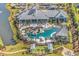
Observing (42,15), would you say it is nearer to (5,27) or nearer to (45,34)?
(45,34)

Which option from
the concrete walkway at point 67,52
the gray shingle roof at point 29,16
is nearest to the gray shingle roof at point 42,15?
the gray shingle roof at point 29,16

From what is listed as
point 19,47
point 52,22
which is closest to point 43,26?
point 52,22

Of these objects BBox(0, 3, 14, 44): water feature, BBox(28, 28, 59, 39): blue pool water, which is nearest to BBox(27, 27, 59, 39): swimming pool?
BBox(28, 28, 59, 39): blue pool water

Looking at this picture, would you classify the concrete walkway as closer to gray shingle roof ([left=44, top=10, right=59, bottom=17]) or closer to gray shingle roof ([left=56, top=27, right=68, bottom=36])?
gray shingle roof ([left=56, top=27, right=68, bottom=36])

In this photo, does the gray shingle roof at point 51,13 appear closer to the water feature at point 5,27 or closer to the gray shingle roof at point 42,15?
the gray shingle roof at point 42,15

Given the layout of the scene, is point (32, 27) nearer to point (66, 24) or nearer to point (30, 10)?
point (30, 10)

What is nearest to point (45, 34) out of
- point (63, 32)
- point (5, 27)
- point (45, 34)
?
point (45, 34)

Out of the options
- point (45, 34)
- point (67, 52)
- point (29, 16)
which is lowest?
point (67, 52)

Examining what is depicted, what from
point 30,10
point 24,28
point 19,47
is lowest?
point 19,47
